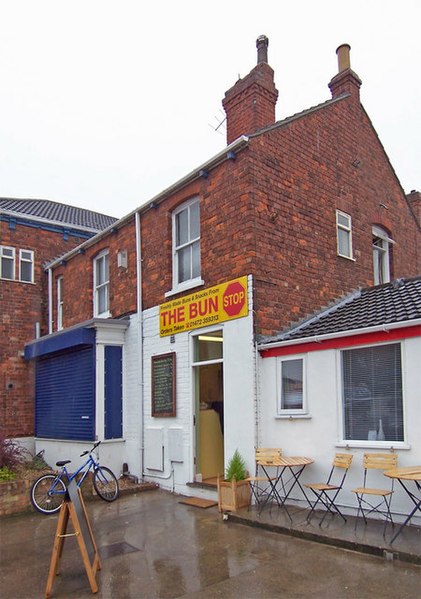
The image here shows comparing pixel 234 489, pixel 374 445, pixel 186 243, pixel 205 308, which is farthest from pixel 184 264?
pixel 374 445

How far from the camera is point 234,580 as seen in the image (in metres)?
5.61

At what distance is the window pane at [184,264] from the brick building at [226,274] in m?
Result: 0.03

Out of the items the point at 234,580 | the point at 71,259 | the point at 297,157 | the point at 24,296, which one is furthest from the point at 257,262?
the point at 24,296

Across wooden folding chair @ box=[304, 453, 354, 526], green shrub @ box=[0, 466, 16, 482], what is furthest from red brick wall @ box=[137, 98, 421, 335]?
green shrub @ box=[0, 466, 16, 482]

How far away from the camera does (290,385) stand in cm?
875

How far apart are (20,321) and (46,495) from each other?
7357 millimetres

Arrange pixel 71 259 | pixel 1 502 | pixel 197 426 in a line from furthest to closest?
→ pixel 71 259 < pixel 197 426 < pixel 1 502

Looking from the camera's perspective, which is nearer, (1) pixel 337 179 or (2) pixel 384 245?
(1) pixel 337 179

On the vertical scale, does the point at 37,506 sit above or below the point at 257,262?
below

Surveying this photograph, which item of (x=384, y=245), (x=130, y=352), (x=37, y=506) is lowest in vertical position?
(x=37, y=506)

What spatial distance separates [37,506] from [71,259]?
26.1 feet

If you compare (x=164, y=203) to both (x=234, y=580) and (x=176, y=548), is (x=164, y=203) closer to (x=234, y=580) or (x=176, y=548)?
(x=176, y=548)

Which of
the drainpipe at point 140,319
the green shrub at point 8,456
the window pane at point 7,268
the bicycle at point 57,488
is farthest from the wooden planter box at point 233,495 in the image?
the window pane at point 7,268

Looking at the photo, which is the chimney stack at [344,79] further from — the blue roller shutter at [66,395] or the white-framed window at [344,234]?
the blue roller shutter at [66,395]
